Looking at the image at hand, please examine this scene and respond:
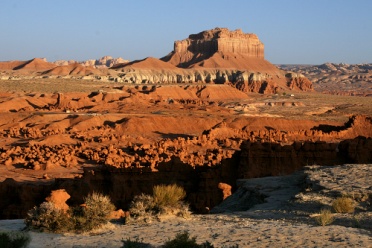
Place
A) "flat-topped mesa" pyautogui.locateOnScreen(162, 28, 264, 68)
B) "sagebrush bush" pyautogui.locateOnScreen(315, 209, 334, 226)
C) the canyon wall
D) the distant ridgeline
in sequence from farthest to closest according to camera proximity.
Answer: "flat-topped mesa" pyautogui.locateOnScreen(162, 28, 264, 68) < the distant ridgeline < the canyon wall < "sagebrush bush" pyautogui.locateOnScreen(315, 209, 334, 226)

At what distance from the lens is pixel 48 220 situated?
1124 cm

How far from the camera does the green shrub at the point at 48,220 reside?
11188mm

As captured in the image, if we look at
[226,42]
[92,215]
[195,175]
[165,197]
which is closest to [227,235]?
[165,197]

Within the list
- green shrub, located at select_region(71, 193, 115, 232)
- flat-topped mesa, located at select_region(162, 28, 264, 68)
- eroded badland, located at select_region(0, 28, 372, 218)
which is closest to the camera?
green shrub, located at select_region(71, 193, 115, 232)

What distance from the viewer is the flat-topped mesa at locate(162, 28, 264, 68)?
119m

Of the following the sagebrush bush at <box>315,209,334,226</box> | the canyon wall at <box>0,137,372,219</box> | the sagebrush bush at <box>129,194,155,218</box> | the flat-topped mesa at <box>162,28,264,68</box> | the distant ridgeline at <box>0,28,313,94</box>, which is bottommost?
the canyon wall at <box>0,137,372,219</box>

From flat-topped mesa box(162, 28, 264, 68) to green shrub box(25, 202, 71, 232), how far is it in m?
106

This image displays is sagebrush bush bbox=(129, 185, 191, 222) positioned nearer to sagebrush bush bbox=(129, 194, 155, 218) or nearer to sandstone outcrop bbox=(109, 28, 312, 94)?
sagebrush bush bbox=(129, 194, 155, 218)

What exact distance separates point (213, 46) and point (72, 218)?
110 metres

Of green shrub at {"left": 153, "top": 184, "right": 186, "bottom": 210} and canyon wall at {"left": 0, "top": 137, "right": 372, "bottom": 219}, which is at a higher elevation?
green shrub at {"left": 153, "top": 184, "right": 186, "bottom": 210}

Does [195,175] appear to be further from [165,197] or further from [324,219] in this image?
[324,219]

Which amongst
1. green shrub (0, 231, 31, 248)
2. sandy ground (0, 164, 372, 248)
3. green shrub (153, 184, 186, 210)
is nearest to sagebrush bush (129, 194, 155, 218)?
green shrub (153, 184, 186, 210)

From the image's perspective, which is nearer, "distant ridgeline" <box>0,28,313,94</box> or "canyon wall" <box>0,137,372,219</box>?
"canyon wall" <box>0,137,372,219</box>

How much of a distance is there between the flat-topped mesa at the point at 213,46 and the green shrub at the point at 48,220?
106 metres
